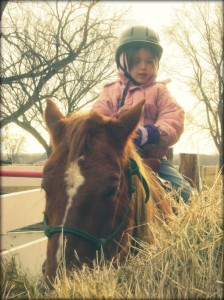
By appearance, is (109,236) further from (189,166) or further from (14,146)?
(14,146)

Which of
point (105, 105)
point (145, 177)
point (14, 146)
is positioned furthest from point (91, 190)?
point (14, 146)

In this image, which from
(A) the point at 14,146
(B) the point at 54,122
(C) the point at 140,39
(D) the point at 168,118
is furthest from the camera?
(A) the point at 14,146

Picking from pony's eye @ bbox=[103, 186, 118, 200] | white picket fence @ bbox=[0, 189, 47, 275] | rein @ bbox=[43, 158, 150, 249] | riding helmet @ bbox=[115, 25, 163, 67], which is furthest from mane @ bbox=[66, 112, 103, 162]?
riding helmet @ bbox=[115, 25, 163, 67]

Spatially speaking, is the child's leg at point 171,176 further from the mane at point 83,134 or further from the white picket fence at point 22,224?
the white picket fence at point 22,224

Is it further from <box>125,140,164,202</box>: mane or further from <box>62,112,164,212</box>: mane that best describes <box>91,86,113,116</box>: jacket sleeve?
<box>62,112,164,212</box>: mane

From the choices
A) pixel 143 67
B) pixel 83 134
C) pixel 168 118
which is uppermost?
pixel 143 67

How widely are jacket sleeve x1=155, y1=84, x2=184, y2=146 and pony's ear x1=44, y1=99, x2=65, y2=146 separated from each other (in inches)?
40.9

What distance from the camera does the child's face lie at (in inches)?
164

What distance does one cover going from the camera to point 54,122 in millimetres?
2705

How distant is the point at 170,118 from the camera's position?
3748 mm

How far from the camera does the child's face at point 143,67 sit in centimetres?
417

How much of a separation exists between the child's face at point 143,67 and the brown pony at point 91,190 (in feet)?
5.35

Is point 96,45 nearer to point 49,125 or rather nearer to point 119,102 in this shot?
point 119,102

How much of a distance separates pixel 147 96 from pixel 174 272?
2.61 metres
